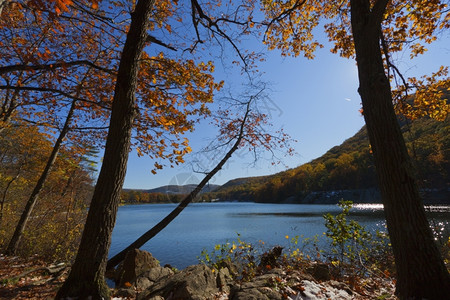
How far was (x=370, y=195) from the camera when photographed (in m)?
68.7

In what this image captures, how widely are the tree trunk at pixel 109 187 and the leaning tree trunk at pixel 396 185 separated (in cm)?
360

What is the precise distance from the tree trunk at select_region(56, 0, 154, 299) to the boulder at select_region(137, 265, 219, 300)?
4.56ft

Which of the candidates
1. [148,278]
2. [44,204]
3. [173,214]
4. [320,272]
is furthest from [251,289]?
[44,204]

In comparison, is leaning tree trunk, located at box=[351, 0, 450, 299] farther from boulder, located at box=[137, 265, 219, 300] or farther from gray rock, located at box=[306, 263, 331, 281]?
gray rock, located at box=[306, 263, 331, 281]

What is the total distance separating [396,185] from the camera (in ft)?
9.49

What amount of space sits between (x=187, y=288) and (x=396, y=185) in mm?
3865

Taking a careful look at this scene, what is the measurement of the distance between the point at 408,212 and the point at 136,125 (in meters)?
6.09

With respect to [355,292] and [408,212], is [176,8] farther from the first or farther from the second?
[355,292]

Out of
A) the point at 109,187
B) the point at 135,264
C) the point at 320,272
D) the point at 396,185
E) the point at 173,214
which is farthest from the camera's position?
the point at 173,214

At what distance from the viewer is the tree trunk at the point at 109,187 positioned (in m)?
3.17

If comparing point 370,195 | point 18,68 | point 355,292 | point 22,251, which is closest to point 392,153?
point 355,292

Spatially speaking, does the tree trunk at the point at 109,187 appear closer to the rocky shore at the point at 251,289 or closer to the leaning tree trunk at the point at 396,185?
the rocky shore at the point at 251,289

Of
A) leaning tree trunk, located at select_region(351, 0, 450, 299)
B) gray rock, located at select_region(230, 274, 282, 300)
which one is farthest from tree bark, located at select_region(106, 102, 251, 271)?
leaning tree trunk, located at select_region(351, 0, 450, 299)

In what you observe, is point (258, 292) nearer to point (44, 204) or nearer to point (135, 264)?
point (135, 264)
